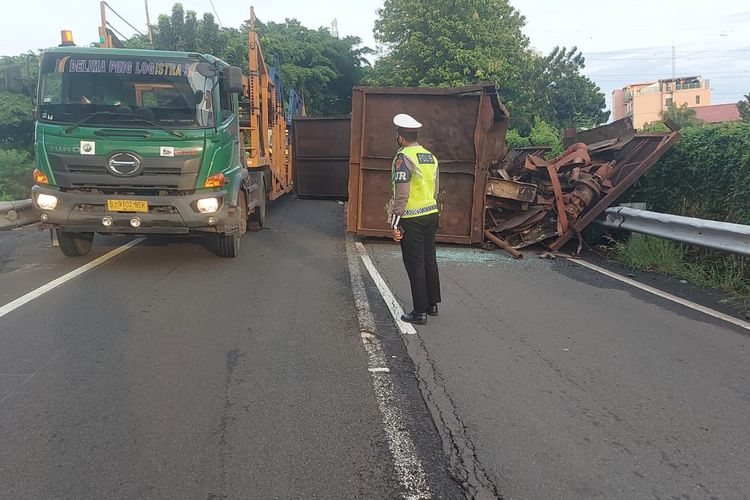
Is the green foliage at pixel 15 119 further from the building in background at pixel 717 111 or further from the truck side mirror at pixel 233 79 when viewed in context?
the building in background at pixel 717 111

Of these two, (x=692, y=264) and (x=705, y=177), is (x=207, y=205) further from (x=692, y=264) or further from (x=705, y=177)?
(x=705, y=177)

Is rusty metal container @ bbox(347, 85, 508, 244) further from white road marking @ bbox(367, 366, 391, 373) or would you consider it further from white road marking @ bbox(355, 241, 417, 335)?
white road marking @ bbox(367, 366, 391, 373)

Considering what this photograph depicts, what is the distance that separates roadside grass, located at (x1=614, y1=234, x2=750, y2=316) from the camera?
7168mm

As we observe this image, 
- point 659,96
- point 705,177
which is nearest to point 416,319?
point 705,177

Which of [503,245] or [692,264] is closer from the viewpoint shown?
[692,264]

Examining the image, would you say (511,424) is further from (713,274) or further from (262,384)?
(713,274)

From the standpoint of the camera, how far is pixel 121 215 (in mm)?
7297

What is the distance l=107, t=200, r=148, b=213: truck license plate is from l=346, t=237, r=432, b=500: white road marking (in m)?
3.07

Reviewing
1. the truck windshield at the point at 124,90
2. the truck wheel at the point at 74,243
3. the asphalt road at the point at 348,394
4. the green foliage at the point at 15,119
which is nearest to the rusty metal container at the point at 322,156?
the truck windshield at the point at 124,90

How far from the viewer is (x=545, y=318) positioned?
5953mm

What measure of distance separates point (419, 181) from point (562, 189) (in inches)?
218

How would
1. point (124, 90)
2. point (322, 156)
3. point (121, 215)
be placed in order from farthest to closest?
point (322, 156)
point (124, 90)
point (121, 215)

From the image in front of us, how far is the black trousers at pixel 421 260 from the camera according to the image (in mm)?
5680

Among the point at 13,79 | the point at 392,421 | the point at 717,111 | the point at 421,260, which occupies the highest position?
the point at 717,111
